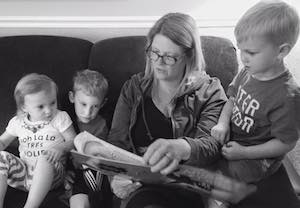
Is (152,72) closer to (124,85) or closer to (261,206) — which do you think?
(124,85)

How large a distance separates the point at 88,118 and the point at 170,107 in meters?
0.40

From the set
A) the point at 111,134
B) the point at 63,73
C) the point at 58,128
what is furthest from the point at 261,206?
the point at 63,73

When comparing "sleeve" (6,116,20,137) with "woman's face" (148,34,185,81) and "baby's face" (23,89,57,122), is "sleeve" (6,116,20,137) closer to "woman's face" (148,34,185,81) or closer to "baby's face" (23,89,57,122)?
"baby's face" (23,89,57,122)

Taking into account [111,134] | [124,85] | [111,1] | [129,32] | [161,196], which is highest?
[111,1]

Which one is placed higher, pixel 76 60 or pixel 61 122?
pixel 76 60

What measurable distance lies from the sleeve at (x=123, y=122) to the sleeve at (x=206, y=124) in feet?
0.90

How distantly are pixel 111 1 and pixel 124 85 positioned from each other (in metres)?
0.57

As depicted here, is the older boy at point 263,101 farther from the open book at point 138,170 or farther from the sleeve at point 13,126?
the sleeve at point 13,126

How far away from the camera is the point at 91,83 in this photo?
1.67 m

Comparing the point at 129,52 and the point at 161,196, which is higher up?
the point at 129,52

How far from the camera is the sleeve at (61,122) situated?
1.68 metres

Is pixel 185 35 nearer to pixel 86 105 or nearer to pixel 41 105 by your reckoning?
pixel 86 105

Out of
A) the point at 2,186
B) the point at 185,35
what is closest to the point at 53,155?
the point at 2,186

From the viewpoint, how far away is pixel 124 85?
1.65m
